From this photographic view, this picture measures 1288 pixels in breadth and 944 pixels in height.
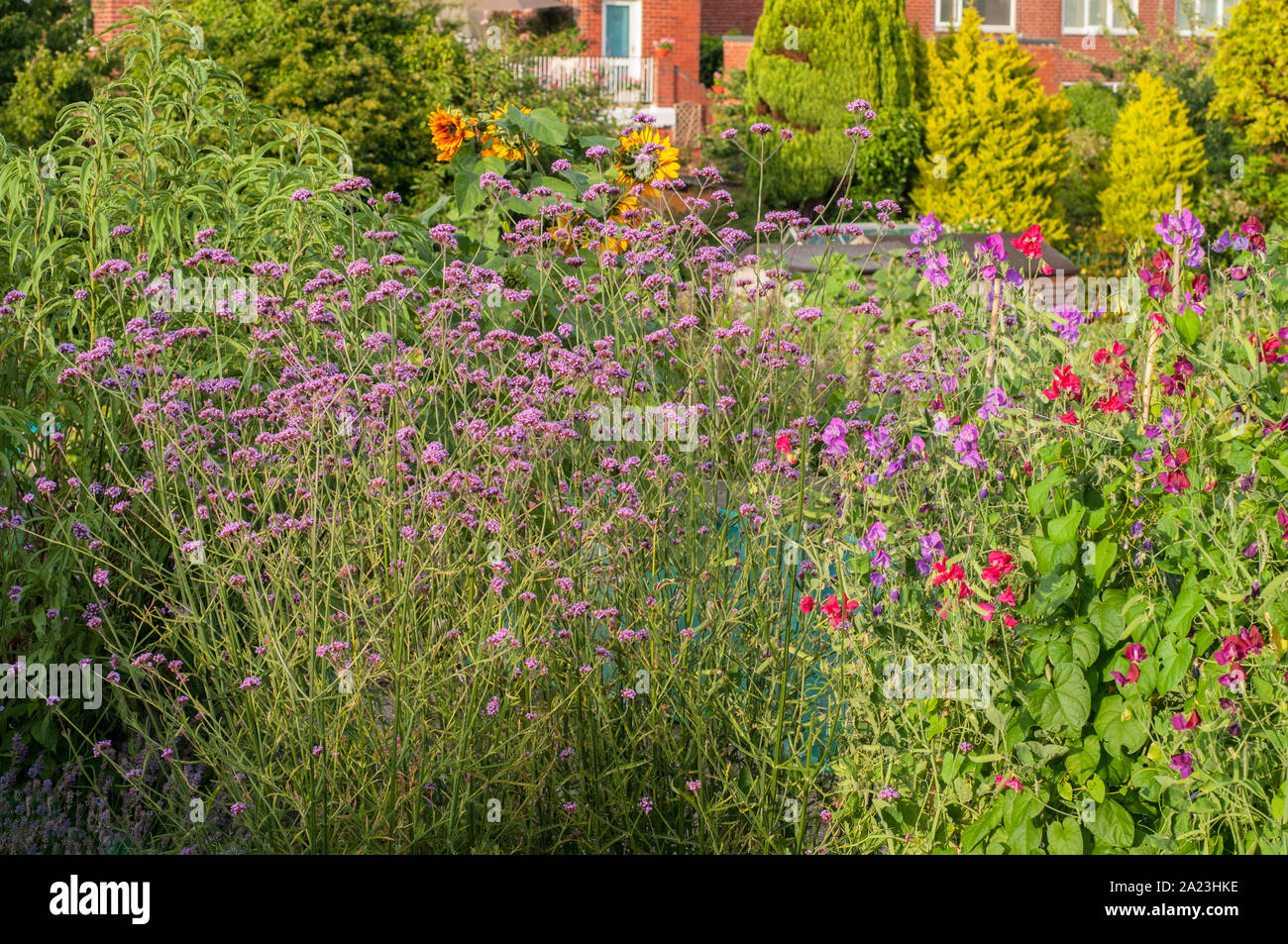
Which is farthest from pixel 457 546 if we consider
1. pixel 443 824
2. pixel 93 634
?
pixel 93 634

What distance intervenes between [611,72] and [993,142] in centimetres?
1003

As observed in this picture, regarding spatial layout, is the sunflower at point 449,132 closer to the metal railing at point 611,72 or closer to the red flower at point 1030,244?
the red flower at point 1030,244

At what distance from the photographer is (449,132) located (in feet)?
17.2

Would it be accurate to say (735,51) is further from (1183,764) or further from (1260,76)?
(1183,764)

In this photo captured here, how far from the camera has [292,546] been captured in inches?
105

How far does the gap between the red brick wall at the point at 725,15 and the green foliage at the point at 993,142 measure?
1427cm

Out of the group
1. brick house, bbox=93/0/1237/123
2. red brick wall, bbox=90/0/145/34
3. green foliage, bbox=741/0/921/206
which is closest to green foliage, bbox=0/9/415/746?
green foliage, bbox=741/0/921/206

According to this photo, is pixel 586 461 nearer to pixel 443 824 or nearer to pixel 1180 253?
pixel 443 824

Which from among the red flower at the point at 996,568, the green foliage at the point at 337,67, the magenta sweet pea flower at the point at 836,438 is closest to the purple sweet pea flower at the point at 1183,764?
the red flower at the point at 996,568

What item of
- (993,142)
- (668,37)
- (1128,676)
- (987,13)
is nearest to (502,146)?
(1128,676)

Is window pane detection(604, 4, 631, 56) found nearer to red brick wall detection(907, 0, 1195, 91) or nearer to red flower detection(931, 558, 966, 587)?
red brick wall detection(907, 0, 1195, 91)

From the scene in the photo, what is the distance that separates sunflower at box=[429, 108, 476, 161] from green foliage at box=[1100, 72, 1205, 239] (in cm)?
1297

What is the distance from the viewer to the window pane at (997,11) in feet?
92.2

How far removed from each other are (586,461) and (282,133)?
2675mm
